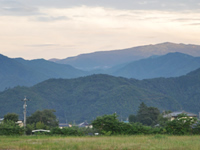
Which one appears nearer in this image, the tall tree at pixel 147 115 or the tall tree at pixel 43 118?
the tall tree at pixel 43 118

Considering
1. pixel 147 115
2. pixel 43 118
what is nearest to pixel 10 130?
pixel 43 118

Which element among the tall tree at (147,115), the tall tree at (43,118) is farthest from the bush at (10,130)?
the tall tree at (147,115)

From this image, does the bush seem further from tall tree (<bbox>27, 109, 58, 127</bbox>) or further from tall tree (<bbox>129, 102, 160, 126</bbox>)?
tall tree (<bbox>129, 102, 160, 126</bbox>)

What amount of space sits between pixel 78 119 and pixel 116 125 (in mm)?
Answer: 155762

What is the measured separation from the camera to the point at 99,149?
2062cm

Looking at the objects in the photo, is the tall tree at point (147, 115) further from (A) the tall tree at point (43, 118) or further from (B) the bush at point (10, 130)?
(B) the bush at point (10, 130)

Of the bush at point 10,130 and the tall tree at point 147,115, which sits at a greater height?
the tall tree at point 147,115

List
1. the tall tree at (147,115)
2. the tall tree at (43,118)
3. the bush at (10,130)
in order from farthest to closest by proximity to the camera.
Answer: the tall tree at (147,115) → the tall tree at (43,118) → the bush at (10,130)

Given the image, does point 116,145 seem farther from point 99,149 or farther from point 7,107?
point 7,107

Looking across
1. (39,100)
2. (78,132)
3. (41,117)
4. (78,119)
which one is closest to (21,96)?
(39,100)

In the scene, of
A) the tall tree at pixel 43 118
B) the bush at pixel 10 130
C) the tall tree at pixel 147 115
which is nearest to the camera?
the bush at pixel 10 130

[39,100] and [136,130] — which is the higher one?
[39,100]

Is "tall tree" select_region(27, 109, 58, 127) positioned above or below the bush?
above

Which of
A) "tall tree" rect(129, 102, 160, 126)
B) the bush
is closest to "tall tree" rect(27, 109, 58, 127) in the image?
"tall tree" rect(129, 102, 160, 126)
